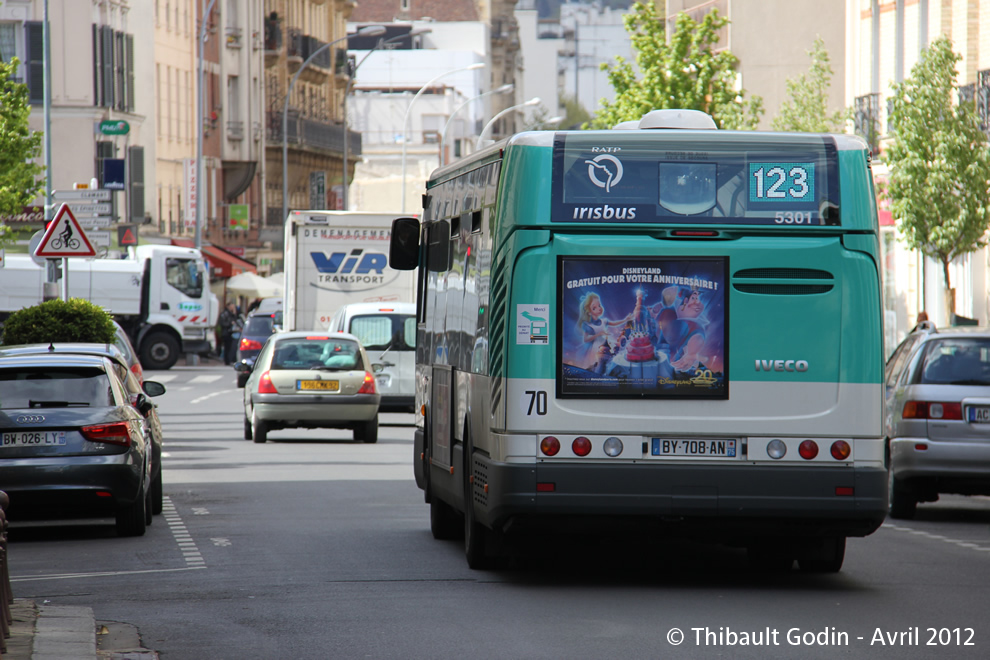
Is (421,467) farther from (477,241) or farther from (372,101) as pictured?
(372,101)

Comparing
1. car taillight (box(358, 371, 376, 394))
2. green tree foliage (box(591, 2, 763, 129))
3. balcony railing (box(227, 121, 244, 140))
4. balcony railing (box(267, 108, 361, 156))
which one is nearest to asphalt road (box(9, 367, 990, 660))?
car taillight (box(358, 371, 376, 394))

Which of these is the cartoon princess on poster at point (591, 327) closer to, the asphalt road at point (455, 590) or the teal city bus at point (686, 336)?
the teal city bus at point (686, 336)

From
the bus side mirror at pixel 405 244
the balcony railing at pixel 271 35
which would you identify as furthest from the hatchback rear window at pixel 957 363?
the balcony railing at pixel 271 35

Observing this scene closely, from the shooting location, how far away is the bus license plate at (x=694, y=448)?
11.1 meters

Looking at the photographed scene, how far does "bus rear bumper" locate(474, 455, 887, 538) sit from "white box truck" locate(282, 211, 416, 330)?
2463cm

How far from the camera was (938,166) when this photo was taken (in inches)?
1217

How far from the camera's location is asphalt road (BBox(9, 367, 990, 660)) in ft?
30.8

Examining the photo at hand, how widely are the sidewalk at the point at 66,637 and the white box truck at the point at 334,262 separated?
82.4 feet

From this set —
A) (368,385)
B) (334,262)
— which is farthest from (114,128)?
(368,385)

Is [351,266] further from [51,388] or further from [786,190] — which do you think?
[786,190]

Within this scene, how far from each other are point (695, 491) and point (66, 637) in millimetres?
3715

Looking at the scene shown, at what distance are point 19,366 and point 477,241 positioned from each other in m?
4.28

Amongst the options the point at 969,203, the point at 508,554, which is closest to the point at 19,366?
the point at 508,554

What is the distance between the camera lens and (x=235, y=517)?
1602cm
